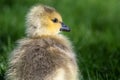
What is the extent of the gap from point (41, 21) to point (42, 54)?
18.4 inches

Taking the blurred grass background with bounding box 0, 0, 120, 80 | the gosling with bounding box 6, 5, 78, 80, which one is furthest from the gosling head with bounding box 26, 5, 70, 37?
the blurred grass background with bounding box 0, 0, 120, 80

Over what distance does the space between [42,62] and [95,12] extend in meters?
5.01

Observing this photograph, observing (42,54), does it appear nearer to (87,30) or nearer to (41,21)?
(41,21)

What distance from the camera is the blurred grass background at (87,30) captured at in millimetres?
6941

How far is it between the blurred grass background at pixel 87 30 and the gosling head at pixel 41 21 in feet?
2.53

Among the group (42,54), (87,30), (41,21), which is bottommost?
(87,30)

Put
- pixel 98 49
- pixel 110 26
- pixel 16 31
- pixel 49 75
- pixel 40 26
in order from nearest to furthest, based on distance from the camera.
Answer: pixel 49 75
pixel 40 26
pixel 98 49
pixel 16 31
pixel 110 26

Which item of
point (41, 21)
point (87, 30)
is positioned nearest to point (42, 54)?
point (41, 21)

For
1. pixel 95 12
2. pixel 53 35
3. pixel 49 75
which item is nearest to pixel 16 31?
pixel 95 12

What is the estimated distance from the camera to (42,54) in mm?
5352

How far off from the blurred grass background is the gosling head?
770 mm

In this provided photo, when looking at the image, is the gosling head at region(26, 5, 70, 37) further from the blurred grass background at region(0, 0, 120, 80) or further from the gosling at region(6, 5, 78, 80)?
the blurred grass background at region(0, 0, 120, 80)

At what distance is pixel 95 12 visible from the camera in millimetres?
10211

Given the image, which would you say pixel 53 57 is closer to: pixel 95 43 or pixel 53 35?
pixel 53 35
